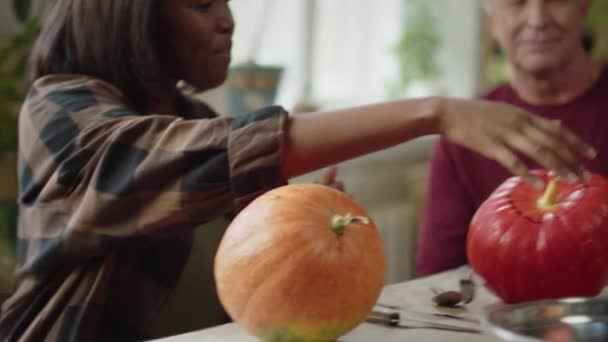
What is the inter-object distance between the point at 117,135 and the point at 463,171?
0.88m

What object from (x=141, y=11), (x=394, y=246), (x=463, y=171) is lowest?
(x=394, y=246)

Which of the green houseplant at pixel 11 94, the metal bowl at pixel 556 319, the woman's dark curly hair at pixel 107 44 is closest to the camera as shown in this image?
the metal bowl at pixel 556 319

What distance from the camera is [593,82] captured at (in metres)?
1.71

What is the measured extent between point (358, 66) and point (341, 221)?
7.22ft

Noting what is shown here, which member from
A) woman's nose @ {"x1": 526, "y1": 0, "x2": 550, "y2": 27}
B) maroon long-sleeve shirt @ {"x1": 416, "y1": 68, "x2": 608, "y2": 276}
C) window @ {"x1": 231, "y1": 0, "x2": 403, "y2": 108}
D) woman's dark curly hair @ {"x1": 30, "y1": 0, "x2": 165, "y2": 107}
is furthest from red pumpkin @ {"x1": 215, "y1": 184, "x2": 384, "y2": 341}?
window @ {"x1": 231, "y1": 0, "x2": 403, "y2": 108}

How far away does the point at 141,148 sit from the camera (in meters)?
0.95

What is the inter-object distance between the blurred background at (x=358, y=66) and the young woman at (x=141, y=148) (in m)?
0.58

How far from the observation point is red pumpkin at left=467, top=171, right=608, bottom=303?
92 cm

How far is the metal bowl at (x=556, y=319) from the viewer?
0.69 m

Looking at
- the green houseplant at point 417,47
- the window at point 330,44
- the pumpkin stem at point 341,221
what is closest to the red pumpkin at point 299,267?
the pumpkin stem at point 341,221

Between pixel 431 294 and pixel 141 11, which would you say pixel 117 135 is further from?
pixel 431 294

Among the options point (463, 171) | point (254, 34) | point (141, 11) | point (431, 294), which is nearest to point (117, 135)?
point (141, 11)

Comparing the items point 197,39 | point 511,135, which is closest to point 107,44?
point 197,39

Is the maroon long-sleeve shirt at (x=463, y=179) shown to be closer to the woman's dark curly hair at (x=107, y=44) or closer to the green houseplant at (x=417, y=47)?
the woman's dark curly hair at (x=107, y=44)
